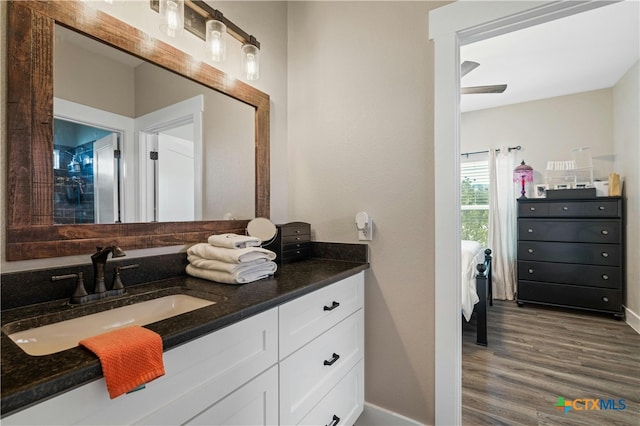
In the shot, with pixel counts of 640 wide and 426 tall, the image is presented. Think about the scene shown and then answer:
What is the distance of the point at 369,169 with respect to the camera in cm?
167

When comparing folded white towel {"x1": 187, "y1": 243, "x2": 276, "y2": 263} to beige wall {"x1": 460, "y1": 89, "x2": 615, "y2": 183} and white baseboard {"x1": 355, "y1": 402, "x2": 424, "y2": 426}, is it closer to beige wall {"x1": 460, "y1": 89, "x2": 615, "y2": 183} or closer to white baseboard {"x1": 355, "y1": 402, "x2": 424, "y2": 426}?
white baseboard {"x1": 355, "y1": 402, "x2": 424, "y2": 426}

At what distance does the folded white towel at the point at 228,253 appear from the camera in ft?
3.91

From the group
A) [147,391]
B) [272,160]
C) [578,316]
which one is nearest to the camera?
[147,391]

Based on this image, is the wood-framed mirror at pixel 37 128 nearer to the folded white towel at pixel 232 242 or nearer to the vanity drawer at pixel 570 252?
the folded white towel at pixel 232 242

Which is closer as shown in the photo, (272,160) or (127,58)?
(127,58)

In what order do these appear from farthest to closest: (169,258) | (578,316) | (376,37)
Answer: (578,316)
(376,37)
(169,258)

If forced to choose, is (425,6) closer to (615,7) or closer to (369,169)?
(369,169)

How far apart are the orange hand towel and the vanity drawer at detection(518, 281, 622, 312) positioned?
4.23 metres

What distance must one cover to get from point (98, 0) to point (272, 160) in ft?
3.35

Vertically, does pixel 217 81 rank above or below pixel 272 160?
above

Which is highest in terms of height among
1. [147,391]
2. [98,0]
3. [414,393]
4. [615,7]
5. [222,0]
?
[615,7]

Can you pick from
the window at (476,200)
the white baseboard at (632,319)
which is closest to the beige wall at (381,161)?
the white baseboard at (632,319)

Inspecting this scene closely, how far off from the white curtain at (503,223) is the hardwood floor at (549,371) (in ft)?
2.79

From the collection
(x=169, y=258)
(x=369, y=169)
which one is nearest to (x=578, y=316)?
(x=369, y=169)
